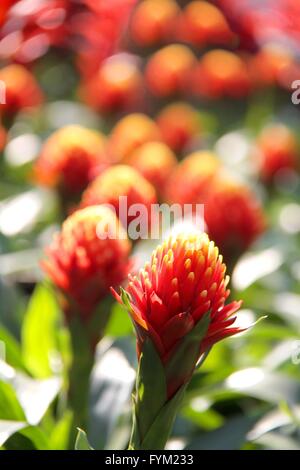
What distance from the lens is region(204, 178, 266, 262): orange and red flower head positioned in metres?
1.08

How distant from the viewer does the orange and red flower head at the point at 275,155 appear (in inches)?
66.6

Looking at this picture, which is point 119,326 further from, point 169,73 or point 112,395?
point 169,73

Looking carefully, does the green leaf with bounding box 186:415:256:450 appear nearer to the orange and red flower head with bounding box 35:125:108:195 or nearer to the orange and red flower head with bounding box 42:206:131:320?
the orange and red flower head with bounding box 42:206:131:320

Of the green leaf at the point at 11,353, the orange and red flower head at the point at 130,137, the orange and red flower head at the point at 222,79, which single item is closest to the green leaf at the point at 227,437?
the green leaf at the point at 11,353

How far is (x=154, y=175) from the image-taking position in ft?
4.72

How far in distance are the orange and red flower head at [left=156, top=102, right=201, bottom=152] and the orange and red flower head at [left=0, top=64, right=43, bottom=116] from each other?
320 millimetres

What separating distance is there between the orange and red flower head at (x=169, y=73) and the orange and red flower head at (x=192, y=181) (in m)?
0.69

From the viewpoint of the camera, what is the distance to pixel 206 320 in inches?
26.6

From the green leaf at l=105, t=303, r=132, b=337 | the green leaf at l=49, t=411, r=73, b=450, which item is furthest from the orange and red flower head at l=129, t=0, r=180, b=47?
the green leaf at l=49, t=411, r=73, b=450

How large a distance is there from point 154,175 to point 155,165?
0.8 inches

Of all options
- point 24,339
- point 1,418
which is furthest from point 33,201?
point 1,418

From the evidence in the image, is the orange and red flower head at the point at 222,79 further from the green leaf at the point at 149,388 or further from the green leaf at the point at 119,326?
the green leaf at the point at 149,388

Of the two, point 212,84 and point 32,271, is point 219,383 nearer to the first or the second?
point 32,271
